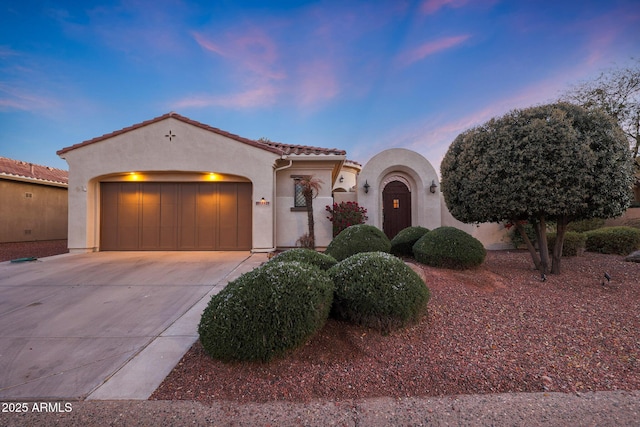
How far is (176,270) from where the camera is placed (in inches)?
242

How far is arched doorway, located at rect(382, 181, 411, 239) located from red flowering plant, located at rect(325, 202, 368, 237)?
69.9 inches

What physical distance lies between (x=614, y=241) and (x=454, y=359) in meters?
9.26

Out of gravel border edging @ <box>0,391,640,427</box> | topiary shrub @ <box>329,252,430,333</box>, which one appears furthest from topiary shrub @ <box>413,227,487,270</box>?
gravel border edging @ <box>0,391,640,427</box>

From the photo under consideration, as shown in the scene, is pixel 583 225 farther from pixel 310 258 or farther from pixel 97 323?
pixel 97 323

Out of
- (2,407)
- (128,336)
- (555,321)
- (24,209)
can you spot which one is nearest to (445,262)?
(555,321)

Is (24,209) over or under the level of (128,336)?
over

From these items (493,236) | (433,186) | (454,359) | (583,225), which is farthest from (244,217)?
(583,225)

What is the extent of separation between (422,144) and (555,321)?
9947 millimetres

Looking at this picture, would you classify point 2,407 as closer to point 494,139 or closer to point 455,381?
point 455,381

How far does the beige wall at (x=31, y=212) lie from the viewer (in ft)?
36.9

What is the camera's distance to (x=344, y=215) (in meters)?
9.16

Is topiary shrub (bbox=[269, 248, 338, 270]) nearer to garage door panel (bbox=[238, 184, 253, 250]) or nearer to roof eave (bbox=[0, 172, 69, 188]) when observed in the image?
garage door panel (bbox=[238, 184, 253, 250])

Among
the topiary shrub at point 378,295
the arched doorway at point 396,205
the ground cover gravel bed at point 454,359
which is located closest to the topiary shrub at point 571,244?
the ground cover gravel bed at point 454,359

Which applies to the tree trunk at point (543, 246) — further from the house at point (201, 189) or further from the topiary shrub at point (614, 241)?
the topiary shrub at point (614, 241)
